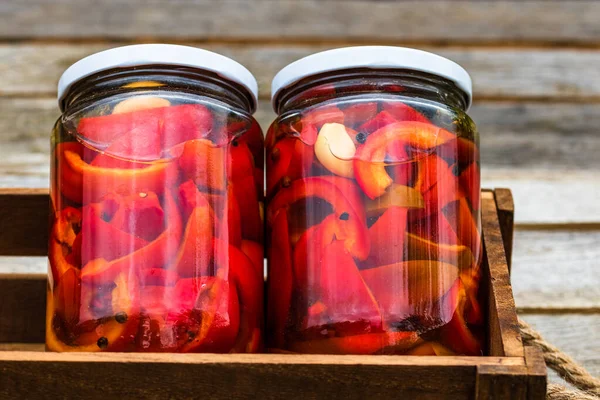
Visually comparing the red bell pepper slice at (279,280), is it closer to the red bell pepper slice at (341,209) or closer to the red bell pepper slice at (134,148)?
the red bell pepper slice at (341,209)

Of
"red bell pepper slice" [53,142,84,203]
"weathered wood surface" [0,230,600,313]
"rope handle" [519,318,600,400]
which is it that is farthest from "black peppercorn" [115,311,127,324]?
"weathered wood surface" [0,230,600,313]

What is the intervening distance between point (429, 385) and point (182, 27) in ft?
2.59

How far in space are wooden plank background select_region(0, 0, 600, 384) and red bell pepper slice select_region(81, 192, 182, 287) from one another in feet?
1.77

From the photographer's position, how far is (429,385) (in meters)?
0.53

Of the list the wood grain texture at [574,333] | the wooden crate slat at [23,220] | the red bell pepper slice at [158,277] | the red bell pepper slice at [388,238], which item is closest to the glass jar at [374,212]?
the red bell pepper slice at [388,238]

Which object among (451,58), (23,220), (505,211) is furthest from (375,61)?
(451,58)

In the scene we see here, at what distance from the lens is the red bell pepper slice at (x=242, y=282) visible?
63 centimetres

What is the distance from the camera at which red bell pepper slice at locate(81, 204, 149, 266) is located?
23.9 inches

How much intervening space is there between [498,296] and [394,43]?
0.63 meters

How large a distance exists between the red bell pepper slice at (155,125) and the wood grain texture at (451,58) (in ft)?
1.67

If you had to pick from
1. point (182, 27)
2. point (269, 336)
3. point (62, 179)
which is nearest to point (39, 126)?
point (182, 27)

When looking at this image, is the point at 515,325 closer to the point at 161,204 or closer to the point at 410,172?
the point at 410,172

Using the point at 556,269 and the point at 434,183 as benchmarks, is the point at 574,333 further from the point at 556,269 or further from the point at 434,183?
the point at 434,183

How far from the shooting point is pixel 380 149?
2.06ft
